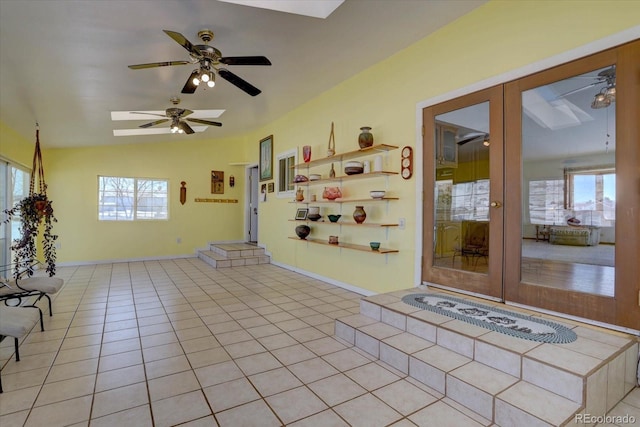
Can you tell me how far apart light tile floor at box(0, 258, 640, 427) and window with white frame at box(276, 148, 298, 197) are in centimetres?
268

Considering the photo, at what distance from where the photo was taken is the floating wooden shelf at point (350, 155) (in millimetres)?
3887

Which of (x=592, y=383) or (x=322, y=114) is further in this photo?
(x=322, y=114)

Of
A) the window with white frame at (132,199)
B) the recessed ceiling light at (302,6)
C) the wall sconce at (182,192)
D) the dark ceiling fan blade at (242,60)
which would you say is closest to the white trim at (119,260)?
the window with white frame at (132,199)

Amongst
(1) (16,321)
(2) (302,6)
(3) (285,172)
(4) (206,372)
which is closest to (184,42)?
(2) (302,6)

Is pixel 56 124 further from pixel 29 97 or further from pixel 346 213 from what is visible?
pixel 346 213

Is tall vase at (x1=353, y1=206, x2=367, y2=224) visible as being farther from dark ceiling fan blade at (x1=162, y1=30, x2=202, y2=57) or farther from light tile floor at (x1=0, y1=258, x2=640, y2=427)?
dark ceiling fan blade at (x1=162, y1=30, x2=202, y2=57)

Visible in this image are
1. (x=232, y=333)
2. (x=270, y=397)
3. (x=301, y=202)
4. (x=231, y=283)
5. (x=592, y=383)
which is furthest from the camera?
(x=301, y=202)

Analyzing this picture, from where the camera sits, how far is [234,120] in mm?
6113

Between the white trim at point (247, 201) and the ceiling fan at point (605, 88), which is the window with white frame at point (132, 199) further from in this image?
the ceiling fan at point (605, 88)

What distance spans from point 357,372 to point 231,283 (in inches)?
126

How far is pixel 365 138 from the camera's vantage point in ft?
13.4

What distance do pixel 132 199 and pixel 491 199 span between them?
23.4ft

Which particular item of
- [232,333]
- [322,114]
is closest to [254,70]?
[322,114]

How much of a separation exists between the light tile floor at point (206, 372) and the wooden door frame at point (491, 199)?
1.04 meters
